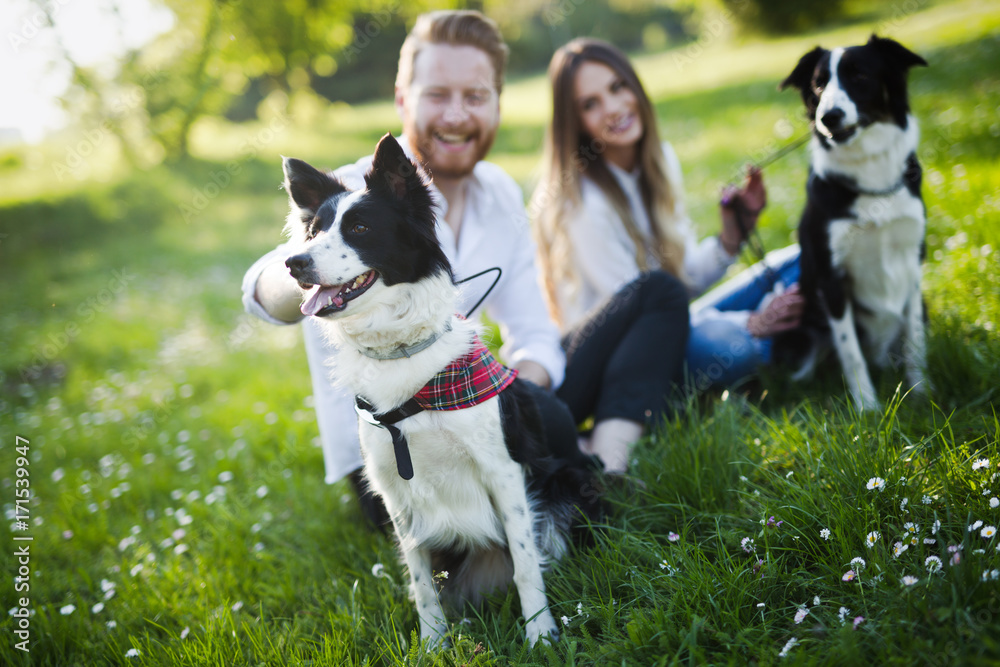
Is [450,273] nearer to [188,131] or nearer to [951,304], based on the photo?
[951,304]

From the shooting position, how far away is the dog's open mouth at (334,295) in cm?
183

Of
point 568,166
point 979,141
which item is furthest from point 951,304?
point 979,141

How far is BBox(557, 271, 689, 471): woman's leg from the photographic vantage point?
2.83 meters

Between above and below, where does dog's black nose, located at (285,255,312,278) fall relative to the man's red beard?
below

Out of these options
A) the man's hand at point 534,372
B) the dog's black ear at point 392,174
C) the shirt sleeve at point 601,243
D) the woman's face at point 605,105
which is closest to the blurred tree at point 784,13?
the woman's face at point 605,105

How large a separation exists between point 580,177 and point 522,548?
233cm

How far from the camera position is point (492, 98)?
113 inches

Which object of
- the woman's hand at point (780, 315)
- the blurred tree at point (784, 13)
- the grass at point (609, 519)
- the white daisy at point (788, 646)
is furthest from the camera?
the blurred tree at point (784, 13)

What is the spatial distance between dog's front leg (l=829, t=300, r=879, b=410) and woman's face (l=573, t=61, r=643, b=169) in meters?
1.57

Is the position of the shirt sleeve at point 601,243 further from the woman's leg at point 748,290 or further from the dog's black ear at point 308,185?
the dog's black ear at point 308,185

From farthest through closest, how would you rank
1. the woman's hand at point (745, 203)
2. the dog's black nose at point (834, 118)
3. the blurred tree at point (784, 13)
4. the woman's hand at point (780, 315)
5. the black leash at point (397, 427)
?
the blurred tree at point (784, 13) → the woman's hand at point (745, 203) → the woman's hand at point (780, 315) → the dog's black nose at point (834, 118) → the black leash at point (397, 427)

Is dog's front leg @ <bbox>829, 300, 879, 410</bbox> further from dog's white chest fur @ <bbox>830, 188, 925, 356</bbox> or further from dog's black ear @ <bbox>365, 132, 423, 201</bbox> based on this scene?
dog's black ear @ <bbox>365, 132, 423, 201</bbox>

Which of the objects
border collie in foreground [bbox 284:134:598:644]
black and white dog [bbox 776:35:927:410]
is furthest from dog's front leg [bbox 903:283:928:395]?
border collie in foreground [bbox 284:134:598:644]

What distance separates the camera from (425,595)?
2.14 meters
